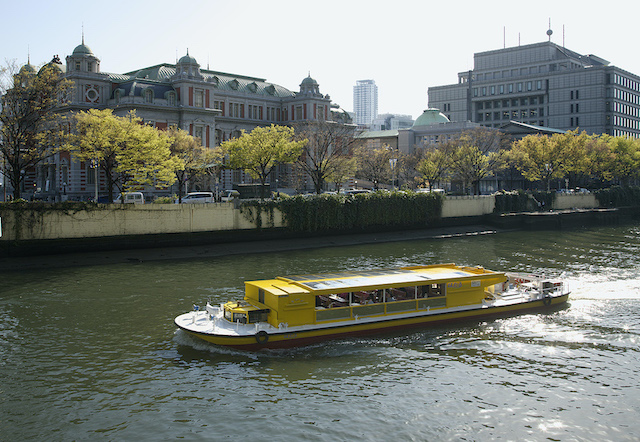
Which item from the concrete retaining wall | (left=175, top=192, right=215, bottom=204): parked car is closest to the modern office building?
(left=175, top=192, right=215, bottom=204): parked car

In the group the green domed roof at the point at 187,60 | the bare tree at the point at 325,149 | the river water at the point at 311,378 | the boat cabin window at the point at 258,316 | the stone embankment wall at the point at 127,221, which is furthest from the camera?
the green domed roof at the point at 187,60

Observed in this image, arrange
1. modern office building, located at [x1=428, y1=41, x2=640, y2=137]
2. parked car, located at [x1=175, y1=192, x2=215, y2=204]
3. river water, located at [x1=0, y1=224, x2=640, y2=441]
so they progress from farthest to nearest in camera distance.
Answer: modern office building, located at [x1=428, y1=41, x2=640, y2=137] < parked car, located at [x1=175, y1=192, x2=215, y2=204] < river water, located at [x1=0, y1=224, x2=640, y2=441]

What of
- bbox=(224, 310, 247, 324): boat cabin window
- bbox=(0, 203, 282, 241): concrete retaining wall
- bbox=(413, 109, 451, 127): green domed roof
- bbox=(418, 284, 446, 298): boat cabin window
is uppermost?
bbox=(413, 109, 451, 127): green domed roof

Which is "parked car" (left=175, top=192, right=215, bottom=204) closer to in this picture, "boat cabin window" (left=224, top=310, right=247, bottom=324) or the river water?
the river water

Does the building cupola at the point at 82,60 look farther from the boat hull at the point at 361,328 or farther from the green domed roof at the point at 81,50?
the boat hull at the point at 361,328

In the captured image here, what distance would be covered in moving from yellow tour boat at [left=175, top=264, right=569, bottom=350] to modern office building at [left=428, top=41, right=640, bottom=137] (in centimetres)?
13222

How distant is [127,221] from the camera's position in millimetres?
47406

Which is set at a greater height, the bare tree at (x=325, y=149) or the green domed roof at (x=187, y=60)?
the green domed roof at (x=187, y=60)

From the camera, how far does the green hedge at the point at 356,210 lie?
181 feet

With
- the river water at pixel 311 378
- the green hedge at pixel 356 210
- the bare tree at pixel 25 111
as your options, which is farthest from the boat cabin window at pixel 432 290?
the bare tree at pixel 25 111

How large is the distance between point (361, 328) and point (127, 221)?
30.2 metres

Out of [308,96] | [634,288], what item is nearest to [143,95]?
[308,96]

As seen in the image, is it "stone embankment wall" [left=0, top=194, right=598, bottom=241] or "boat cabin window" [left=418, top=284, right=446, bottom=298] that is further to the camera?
"stone embankment wall" [left=0, top=194, right=598, bottom=241]

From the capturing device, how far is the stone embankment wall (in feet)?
141
